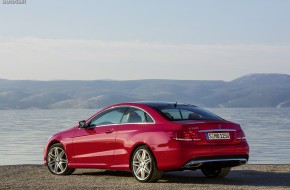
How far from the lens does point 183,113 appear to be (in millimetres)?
13805

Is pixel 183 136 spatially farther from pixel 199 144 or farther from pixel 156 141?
pixel 156 141

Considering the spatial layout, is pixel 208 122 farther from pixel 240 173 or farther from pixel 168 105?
pixel 240 173

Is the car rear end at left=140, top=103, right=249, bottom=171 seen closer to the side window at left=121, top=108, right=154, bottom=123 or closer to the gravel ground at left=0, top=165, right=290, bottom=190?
the side window at left=121, top=108, right=154, bottom=123

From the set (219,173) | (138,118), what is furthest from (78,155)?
(219,173)

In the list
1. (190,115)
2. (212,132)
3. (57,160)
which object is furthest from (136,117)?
(57,160)

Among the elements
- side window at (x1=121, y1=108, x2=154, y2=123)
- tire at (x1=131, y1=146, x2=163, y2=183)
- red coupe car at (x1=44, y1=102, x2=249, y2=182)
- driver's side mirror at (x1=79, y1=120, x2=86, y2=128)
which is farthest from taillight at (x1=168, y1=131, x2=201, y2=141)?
driver's side mirror at (x1=79, y1=120, x2=86, y2=128)

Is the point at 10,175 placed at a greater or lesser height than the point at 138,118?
lesser

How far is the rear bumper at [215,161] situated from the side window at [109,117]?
1969 mm

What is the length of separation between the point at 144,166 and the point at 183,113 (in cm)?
119

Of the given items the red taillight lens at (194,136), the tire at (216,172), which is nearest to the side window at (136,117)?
the red taillight lens at (194,136)

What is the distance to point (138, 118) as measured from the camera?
14000mm

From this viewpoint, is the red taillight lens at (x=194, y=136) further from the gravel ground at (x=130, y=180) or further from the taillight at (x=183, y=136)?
the gravel ground at (x=130, y=180)

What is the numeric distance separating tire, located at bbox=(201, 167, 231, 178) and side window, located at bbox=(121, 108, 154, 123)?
187cm

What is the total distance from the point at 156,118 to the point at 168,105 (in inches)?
23.8
